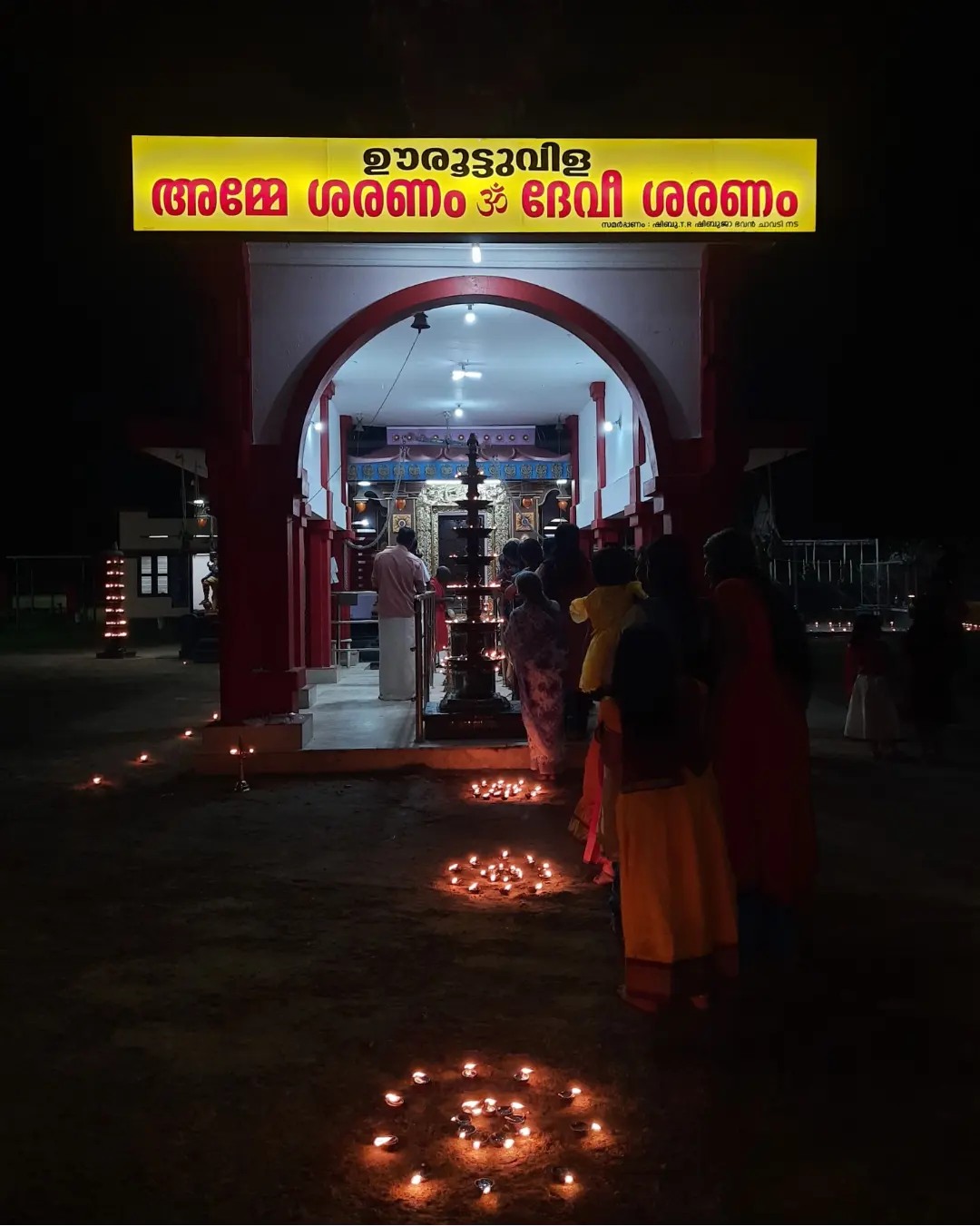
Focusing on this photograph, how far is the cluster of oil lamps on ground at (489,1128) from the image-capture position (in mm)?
2912

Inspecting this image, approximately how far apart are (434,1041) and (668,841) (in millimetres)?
1099

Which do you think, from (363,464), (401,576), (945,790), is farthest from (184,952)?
(363,464)

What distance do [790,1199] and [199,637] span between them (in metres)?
18.8

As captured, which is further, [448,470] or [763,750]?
[448,470]

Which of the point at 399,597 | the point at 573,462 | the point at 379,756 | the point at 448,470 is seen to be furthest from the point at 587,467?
the point at 379,756

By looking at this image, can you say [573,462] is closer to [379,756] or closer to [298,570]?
[298,570]

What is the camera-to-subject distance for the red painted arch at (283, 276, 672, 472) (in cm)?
865

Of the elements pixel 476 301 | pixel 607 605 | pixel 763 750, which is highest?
pixel 476 301

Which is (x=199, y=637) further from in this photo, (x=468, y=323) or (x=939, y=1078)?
(x=939, y=1078)

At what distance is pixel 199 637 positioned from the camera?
2038 centimetres

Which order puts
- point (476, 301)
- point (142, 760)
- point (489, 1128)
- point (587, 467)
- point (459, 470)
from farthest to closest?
point (459, 470)
point (587, 467)
point (142, 760)
point (476, 301)
point (489, 1128)

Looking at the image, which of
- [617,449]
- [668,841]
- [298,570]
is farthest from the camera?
[617,449]

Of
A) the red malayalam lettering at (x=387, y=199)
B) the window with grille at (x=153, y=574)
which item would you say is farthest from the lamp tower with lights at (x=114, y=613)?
the red malayalam lettering at (x=387, y=199)

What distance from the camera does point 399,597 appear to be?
429 inches
